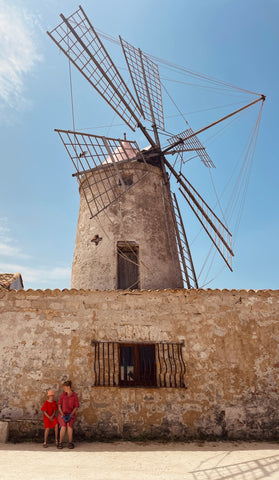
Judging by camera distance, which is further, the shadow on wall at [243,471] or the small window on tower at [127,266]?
the small window on tower at [127,266]

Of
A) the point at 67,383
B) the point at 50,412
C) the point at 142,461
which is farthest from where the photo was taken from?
the point at 67,383

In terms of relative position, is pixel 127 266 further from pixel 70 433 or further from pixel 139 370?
pixel 70 433

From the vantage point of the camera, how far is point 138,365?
624 cm

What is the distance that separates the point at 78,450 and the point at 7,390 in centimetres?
169

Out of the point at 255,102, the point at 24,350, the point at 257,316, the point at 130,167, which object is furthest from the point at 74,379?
the point at 255,102

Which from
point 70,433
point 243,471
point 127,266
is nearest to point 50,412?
point 70,433

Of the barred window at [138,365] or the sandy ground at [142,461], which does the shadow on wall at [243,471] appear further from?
the barred window at [138,365]

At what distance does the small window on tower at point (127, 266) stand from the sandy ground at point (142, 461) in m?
4.00

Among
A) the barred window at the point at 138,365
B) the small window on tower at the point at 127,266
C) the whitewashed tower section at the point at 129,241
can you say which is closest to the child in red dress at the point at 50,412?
the barred window at the point at 138,365

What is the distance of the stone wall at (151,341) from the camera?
19.0 feet

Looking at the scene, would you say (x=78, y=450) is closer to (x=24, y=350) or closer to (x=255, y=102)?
(x=24, y=350)

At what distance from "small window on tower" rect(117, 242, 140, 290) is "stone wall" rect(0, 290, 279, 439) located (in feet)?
7.40

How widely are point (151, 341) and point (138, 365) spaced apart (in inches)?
19.7

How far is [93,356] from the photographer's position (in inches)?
241
